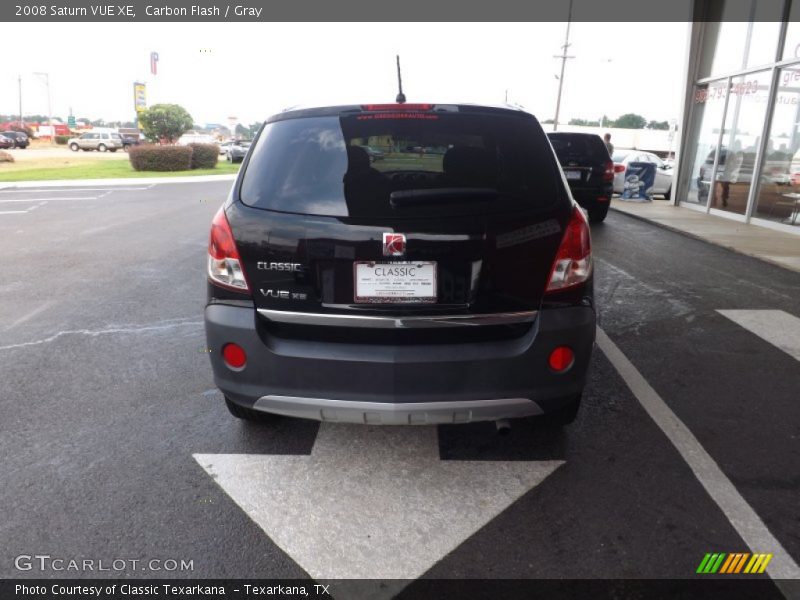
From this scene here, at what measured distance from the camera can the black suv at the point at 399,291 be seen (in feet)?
8.40

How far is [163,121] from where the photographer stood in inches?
1553

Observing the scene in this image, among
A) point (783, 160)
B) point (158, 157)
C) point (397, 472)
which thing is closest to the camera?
point (397, 472)

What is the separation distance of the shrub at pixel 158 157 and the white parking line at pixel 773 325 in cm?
2766

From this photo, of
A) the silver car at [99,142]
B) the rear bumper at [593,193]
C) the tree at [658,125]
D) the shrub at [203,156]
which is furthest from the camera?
the tree at [658,125]

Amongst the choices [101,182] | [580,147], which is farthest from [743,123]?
[101,182]

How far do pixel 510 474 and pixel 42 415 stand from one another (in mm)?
2730

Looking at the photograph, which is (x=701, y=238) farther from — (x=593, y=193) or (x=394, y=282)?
(x=394, y=282)

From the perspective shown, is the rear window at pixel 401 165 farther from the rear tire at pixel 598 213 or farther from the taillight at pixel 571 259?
the rear tire at pixel 598 213

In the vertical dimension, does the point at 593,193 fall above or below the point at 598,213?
above

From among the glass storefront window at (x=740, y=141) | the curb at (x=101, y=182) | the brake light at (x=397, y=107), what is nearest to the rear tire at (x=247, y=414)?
the brake light at (x=397, y=107)

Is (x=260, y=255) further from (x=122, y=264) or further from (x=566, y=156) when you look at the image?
(x=566, y=156)

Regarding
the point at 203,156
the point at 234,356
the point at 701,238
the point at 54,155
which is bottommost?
the point at 54,155

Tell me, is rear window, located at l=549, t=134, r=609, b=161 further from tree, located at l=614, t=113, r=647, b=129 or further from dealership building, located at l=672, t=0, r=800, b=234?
tree, located at l=614, t=113, r=647, b=129

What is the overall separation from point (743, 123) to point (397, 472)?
1370 centimetres
